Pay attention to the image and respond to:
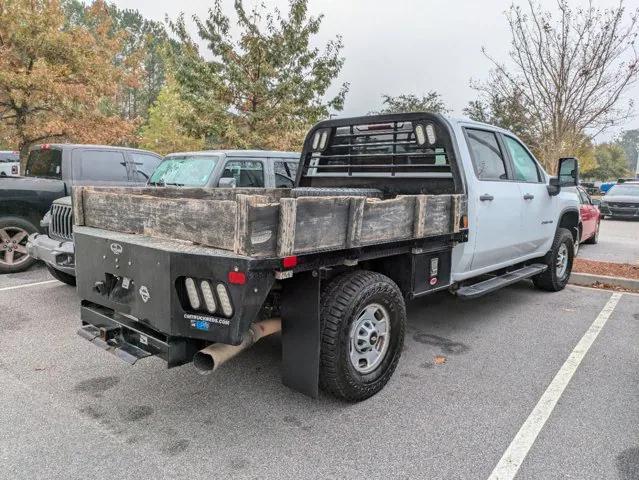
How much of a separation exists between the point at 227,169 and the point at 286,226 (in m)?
4.55

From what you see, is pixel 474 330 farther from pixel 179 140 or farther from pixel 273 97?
pixel 179 140

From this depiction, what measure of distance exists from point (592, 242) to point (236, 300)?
12063 mm

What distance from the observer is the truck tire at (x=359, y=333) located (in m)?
3.23

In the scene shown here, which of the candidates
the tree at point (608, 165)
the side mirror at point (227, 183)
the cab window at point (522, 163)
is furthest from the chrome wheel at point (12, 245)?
the tree at point (608, 165)

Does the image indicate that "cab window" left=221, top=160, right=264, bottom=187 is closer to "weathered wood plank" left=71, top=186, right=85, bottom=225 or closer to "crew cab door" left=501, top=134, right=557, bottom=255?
"weathered wood plank" left=71, top=186, right=85, bottom=225

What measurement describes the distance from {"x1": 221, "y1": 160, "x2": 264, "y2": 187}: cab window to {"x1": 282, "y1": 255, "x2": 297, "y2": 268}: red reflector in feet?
14.5

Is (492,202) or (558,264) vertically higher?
(492,202)

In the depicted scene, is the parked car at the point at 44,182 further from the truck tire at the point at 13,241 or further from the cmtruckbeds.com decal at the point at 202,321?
the cmtruckbeds.com decal at the point at 202,321

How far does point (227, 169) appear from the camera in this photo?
7.04 metres

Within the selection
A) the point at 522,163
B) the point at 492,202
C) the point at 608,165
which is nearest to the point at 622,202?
the point at 522,163

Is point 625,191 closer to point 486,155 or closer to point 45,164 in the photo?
point 486,155

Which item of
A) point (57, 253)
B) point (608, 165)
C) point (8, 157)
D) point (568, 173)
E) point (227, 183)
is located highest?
point (608, 165)

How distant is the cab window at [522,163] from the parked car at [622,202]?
1661 cm

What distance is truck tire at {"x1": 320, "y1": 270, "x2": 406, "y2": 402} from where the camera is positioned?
3228mm
